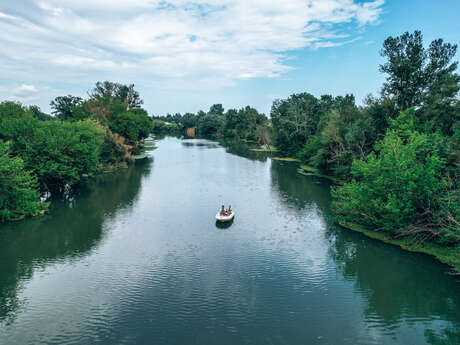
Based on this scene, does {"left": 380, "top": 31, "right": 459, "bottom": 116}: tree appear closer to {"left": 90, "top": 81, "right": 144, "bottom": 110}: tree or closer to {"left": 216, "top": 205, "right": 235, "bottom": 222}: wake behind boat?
{"left": 216, "top": 205, "right": 235, "bottom": 222}: wake behind boat

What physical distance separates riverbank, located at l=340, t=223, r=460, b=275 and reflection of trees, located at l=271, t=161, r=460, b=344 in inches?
28.8

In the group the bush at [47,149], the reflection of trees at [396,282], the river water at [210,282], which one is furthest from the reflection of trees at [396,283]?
the bush at [47,149]

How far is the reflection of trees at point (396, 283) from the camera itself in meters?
20.8

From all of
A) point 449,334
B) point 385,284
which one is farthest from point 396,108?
point 449,334

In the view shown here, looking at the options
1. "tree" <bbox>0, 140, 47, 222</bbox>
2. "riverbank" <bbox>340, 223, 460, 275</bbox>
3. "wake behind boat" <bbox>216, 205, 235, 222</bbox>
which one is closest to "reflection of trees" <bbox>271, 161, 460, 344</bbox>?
"riverbank" <bbox>340, 223, 460, 275</bbox>

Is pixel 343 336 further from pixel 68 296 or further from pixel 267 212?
pixel 267 212

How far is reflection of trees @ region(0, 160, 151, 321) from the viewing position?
24641mm

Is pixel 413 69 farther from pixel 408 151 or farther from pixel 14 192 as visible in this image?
pixel 14 192

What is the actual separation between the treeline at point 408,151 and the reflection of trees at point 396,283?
2.71m

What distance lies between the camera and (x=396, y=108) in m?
49.7

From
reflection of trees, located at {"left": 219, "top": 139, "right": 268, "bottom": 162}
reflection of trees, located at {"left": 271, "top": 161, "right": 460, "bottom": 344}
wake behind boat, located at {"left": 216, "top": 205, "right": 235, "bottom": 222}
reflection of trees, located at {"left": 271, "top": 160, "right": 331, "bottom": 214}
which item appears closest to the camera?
reflection of trees, located at {"left": 271, "top": 161, "right": 460, "bottom": 344}

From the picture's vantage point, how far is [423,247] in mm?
30094

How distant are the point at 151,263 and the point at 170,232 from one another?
7.29 metres

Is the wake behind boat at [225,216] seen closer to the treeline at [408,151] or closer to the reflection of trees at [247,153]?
the treeline at [408,151]
